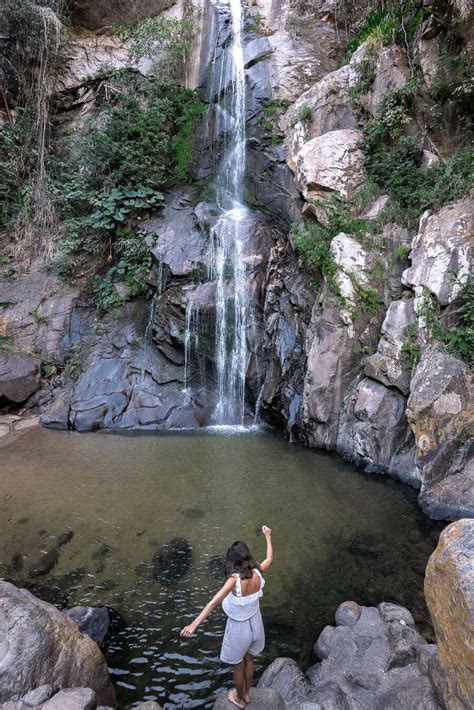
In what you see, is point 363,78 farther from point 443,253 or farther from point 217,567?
point 217,567

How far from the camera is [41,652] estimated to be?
275cm

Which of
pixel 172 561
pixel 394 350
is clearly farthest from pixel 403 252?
pixel 172 561

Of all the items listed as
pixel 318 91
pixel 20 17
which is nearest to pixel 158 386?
pixel 318 91

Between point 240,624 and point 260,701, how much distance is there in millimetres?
559

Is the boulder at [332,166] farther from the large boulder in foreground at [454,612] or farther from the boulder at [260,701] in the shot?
the boulder at [260,701]

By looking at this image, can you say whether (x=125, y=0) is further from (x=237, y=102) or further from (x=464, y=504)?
(x=464, y=504)

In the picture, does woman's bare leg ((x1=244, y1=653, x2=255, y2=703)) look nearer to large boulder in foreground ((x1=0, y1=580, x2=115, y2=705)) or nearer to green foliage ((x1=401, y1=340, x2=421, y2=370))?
large boulder in foreground ((x1=0, y1=580, x2=115, y2=705))

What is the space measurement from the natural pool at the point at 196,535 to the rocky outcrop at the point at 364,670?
32 centimetres

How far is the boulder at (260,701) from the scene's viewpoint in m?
2.85

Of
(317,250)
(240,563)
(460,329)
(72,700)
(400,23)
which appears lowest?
(72,700)

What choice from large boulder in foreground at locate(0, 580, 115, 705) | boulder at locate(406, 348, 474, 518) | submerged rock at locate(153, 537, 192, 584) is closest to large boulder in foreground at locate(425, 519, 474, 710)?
large boulder in foreground at locate(0, 580, 115, 705)

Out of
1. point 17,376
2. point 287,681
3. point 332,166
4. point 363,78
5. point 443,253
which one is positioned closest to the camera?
point 287,681

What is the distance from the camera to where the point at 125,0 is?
52.8 feet

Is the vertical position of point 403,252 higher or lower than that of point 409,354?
higher
